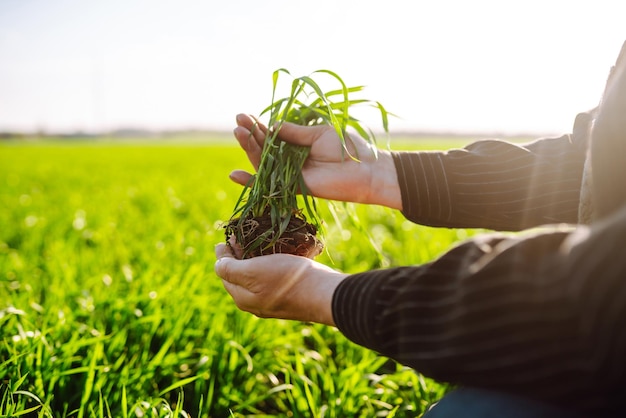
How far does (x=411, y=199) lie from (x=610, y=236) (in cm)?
107

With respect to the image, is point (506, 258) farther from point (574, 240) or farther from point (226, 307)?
point (226, 307)

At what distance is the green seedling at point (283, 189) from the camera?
1.78 meters

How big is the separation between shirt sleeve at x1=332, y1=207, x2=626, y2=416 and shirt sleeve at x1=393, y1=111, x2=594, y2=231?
0.77 meters

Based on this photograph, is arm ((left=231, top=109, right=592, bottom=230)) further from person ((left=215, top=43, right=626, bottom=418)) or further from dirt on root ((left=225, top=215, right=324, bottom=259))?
dirt on root ((left=225, top=215, right=324, bottom=259))

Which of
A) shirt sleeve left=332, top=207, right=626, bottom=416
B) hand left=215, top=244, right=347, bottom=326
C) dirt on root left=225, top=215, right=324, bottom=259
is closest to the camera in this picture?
shirt sleeve left=332, top=207, right=626, bottom=416

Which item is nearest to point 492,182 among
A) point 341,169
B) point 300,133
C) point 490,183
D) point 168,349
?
point 490,183

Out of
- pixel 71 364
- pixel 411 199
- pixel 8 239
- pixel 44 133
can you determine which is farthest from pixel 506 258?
pixel 44 133

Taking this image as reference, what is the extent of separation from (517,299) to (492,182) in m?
1.01

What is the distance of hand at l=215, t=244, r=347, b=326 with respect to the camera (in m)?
1.37

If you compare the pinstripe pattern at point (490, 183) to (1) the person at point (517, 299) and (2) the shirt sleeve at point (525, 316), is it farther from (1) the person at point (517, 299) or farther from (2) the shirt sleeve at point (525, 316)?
(2) the shirt sleeve at point (525, 316)

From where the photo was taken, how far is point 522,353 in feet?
3.00

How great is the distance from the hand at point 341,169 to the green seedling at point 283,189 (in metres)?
0.03

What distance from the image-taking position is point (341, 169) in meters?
1.87

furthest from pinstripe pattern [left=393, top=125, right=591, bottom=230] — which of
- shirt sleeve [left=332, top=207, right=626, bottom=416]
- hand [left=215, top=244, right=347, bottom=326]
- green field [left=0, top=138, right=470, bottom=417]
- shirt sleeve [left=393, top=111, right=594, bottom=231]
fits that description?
shirt sleeve [left=332, top=207, right=626, bottom=416]
